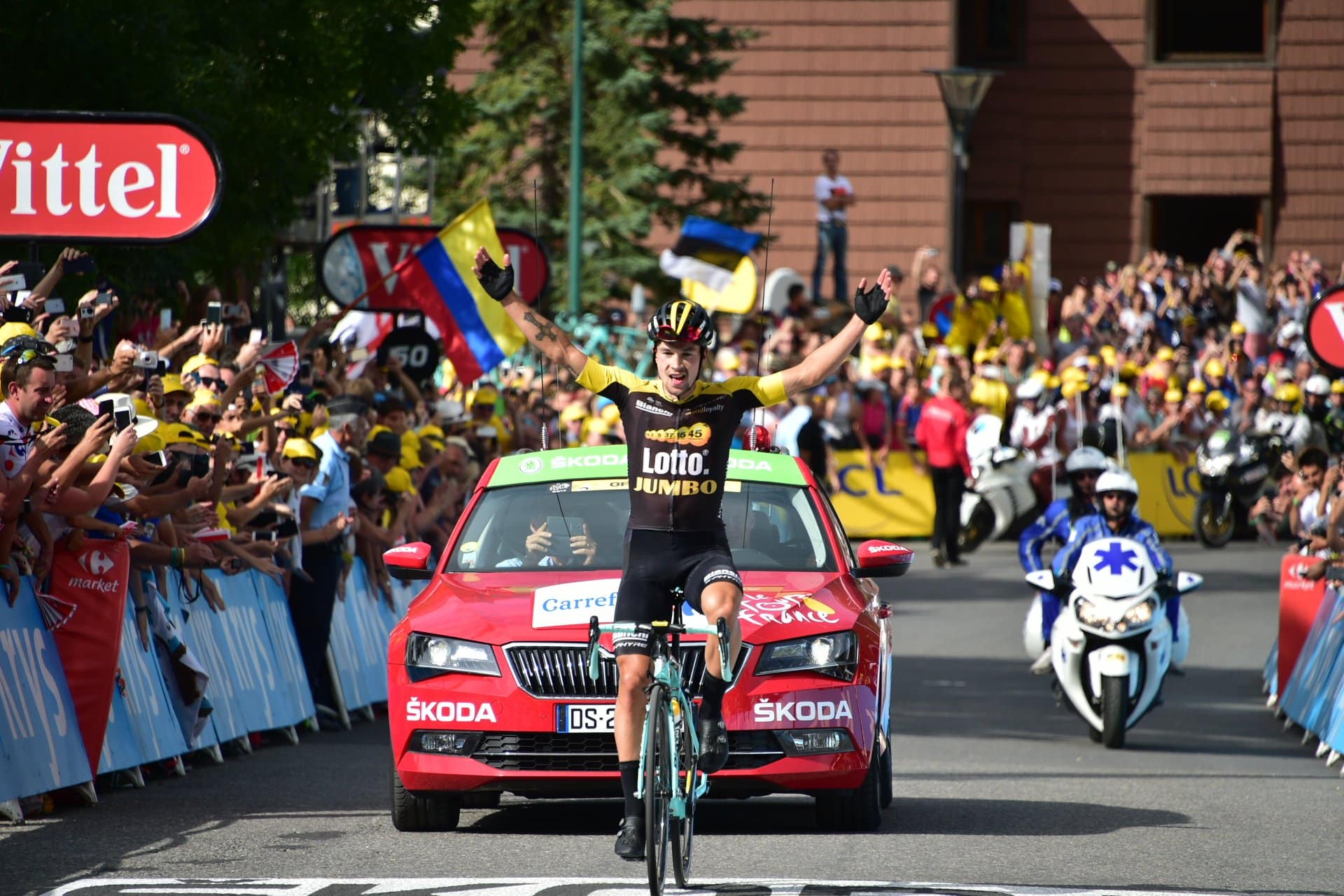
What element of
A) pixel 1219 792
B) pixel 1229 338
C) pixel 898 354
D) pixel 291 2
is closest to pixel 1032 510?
pixel 898 354

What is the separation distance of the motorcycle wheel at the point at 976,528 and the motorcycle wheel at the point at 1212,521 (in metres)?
2.62

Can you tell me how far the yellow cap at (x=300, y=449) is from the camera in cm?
1420

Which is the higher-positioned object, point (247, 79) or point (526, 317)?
point (247, 79)

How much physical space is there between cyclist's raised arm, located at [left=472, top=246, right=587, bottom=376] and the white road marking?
190 centimetres

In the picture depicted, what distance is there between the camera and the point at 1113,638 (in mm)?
14438

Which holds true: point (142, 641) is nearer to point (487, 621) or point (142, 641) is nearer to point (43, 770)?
point (43, 770)

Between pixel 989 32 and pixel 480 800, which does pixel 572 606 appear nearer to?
pixel 480 800

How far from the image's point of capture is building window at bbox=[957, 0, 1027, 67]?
149 feet

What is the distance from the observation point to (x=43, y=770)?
10320 mm

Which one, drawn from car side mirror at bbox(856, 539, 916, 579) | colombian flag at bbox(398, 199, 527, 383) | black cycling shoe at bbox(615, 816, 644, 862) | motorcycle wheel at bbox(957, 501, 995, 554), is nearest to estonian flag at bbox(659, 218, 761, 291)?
motorcycle wheel at bbox(957, 501, 995, 554)

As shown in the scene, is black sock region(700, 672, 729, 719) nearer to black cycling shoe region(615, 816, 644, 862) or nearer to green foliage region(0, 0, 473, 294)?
black cycling shoe region(615, 816, 644, 862)

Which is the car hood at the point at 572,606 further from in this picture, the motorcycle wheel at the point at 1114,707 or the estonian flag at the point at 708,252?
the estonian flag at the point at 708,252

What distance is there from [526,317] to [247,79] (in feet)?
28.0

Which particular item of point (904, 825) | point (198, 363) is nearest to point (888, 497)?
point (198, 363)
